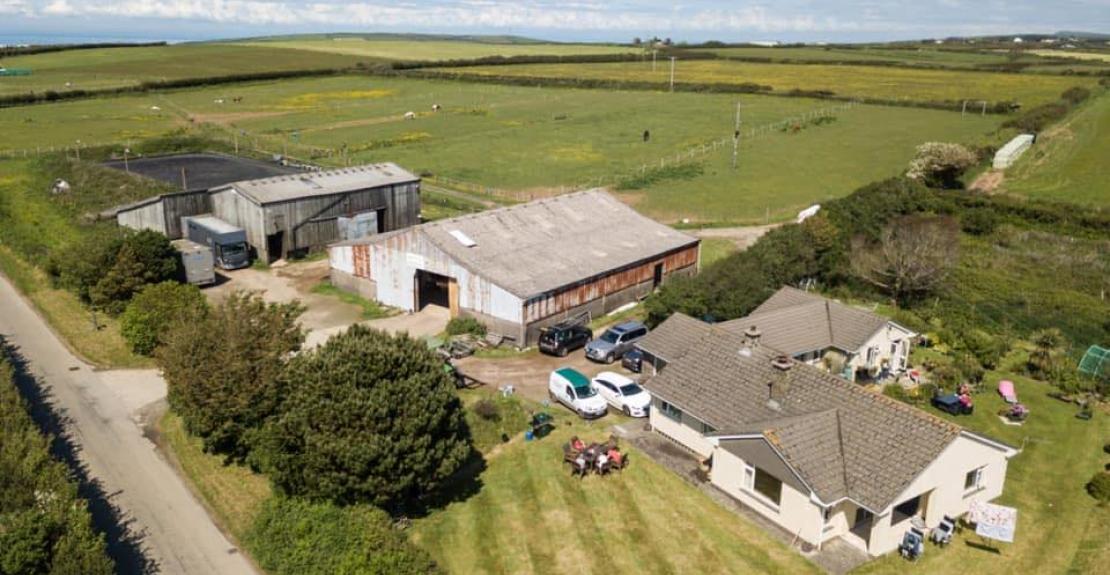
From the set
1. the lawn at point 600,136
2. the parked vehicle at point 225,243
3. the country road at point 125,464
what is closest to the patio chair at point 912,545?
the country road at point 125,464

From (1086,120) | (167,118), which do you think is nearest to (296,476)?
(167,118)

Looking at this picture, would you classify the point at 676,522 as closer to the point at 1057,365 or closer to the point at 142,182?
the point at 1057,365

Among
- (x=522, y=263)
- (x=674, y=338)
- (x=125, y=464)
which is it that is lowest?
(x=125, y=464)

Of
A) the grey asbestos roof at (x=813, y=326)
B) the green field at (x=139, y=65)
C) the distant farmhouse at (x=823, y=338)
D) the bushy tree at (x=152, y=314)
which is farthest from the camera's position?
the green field at (x=139, y=65)

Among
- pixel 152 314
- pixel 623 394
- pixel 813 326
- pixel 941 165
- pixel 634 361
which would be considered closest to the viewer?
pixel 623 394

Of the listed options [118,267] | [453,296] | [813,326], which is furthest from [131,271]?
[813,326]

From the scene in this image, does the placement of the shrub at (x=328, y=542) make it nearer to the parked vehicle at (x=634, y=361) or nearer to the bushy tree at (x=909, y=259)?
the parked vehicle at (x=634, y=361)

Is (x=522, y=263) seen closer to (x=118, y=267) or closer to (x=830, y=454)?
(x=118, y=267)
